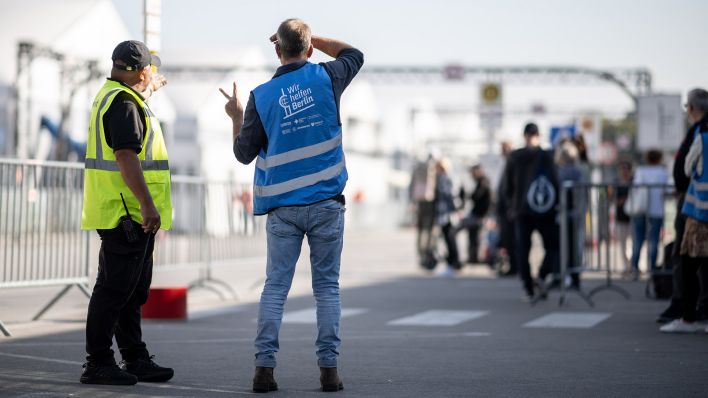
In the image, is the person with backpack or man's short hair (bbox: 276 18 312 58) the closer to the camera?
man's short hair (bbox: 276 18 312 58)

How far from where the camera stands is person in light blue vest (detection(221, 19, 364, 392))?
274 inches

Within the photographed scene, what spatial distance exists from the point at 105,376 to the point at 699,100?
618 cm

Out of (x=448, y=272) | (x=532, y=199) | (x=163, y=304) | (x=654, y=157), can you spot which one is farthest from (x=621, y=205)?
(x=163, y=304)

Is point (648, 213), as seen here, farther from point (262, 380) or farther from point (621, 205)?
point (262, 380)

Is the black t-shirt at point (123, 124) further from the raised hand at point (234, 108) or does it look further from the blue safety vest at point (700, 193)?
the blue safety vest at point (700, 193)

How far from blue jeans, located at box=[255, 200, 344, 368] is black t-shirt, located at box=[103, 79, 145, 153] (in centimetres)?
91

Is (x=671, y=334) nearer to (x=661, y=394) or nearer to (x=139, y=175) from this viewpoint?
(x=661, y=394)

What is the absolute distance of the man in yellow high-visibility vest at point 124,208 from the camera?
7215 mm

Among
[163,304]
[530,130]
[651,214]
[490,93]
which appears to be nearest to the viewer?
[163,304]

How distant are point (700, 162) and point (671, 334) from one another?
1.47 meters

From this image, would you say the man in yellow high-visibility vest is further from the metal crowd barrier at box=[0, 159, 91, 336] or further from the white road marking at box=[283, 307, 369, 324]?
the white road marking at box=[283, 307, 369, 324]

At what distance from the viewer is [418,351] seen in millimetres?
9320

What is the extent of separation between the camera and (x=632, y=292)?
16891 mm

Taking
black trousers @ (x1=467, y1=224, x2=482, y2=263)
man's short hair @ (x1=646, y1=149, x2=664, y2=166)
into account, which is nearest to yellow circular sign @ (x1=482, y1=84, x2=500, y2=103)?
black trousers @ (x1=467, y1=224, x2=482, y2=263)
